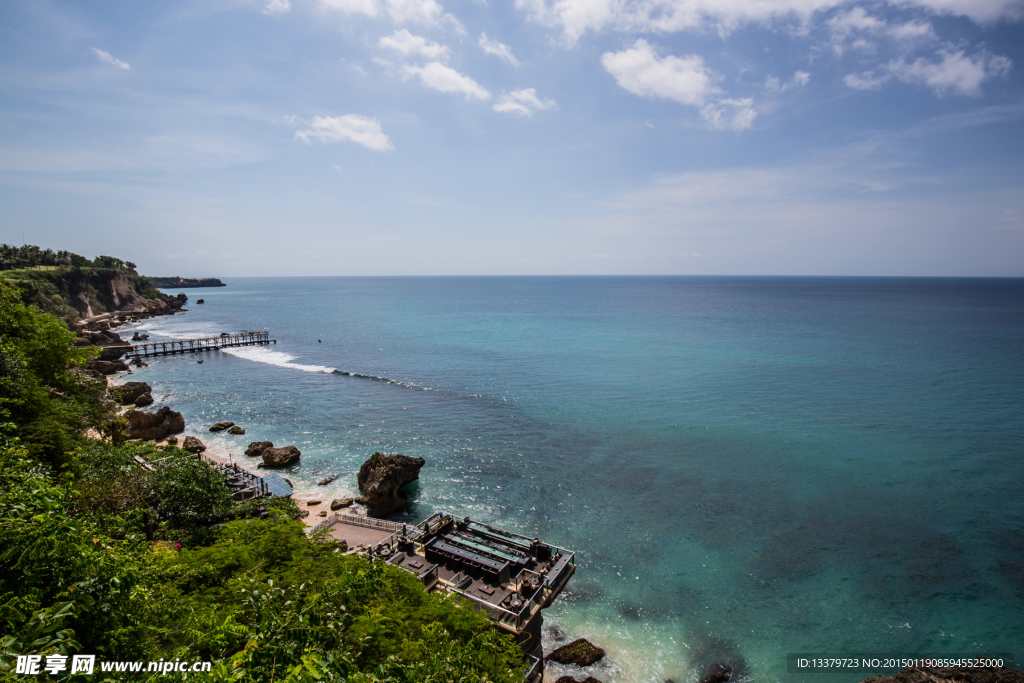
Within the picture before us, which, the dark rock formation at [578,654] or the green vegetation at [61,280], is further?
the green vegetation at [61,280]

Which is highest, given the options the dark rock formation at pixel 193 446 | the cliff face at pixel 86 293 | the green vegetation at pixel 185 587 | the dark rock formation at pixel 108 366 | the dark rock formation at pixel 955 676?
the cliff face at pixel 86 293

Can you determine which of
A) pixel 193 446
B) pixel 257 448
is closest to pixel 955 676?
pixel 257 448

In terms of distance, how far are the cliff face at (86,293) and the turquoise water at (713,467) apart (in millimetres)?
31733

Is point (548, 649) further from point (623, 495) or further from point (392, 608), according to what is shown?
point (623, 495)

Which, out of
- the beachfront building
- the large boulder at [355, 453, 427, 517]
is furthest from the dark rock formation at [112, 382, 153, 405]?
the beachfront building

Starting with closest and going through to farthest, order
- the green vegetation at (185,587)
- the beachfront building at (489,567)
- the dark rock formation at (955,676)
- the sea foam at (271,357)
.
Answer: the green vegetation at (185,587) < the dark rock formation at (955,676) < the beachfront building at (489,567) < the sea foam at (271,357)

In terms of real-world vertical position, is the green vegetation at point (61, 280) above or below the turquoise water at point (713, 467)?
above

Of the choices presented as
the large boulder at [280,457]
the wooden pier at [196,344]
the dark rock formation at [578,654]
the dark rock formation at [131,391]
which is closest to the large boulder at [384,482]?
the large boulder at [280,457]

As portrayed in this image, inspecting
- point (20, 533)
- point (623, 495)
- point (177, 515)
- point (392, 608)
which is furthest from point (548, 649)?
point (20, 533)

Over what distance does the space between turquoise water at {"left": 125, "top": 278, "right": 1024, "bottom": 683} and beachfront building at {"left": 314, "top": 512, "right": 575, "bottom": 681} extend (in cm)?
359

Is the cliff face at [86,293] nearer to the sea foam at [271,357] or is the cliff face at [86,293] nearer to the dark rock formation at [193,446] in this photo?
the sea foam at [271,357]

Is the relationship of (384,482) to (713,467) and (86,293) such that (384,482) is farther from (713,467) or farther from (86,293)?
(86,293)

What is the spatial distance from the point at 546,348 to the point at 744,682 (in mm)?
77029

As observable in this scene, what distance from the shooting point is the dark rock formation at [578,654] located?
22.3 metres
